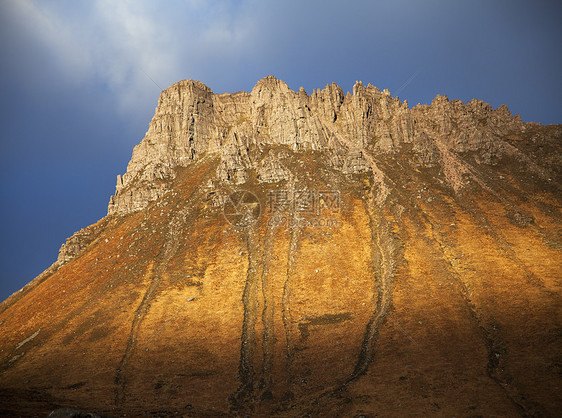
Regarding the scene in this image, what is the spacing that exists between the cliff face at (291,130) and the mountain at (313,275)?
80cm

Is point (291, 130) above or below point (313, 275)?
above

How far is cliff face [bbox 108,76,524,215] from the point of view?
103438 millimetres

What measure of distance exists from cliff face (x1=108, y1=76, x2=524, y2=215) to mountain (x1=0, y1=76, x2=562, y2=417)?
797mm

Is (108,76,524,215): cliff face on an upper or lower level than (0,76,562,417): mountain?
upper

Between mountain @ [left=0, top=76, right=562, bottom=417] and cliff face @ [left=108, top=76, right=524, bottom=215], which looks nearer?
mountain @ [left=0, top=76, right=562, bottom=417]

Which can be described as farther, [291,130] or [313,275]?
[291,130]

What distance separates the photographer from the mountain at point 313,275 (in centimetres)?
3703

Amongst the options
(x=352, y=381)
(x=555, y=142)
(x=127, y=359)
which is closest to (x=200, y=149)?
(x=127, y=359)

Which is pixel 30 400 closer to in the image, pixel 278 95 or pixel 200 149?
pixel 200 149

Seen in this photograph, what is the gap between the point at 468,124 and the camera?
10412cm

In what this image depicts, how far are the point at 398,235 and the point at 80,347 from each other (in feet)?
225

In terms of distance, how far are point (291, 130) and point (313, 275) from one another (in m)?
69.2

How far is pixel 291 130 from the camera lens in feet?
390

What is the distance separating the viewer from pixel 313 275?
6588 cm
